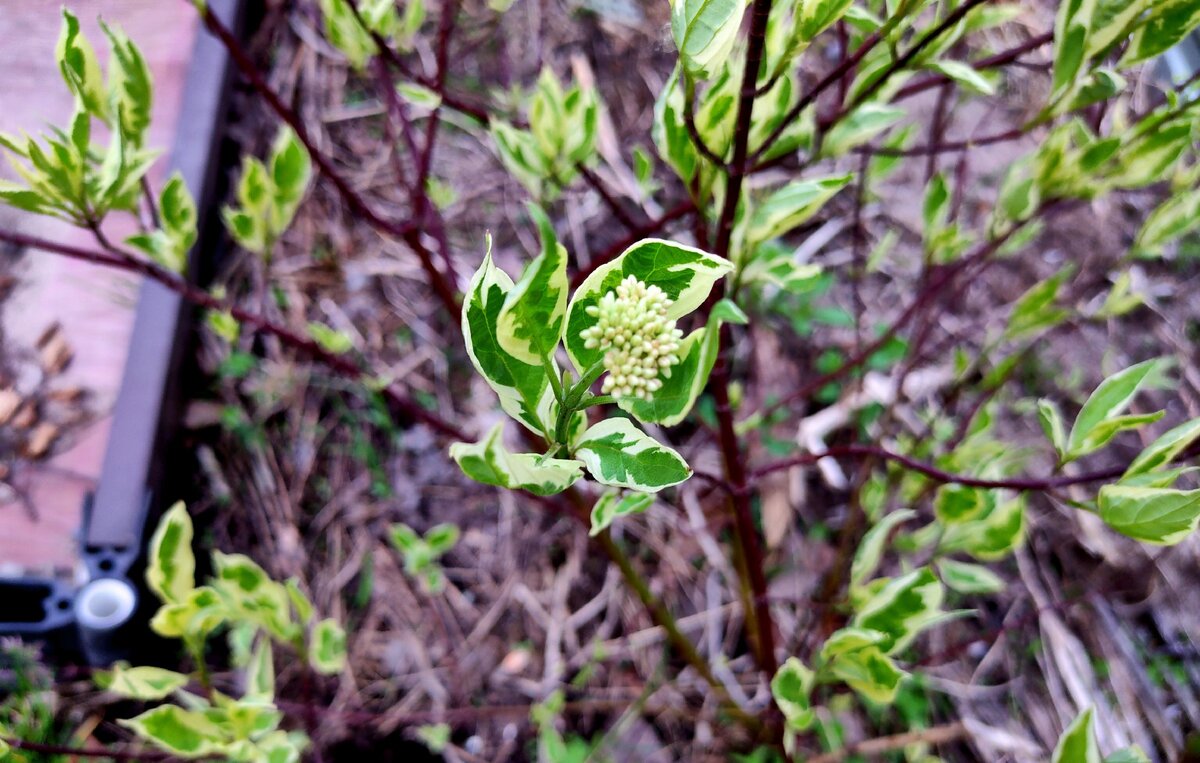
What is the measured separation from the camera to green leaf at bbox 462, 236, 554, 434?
450 millimetres

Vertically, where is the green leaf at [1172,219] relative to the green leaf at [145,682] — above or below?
above

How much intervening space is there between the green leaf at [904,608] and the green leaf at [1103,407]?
0.16 metres

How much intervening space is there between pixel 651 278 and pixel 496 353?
0.10 metres

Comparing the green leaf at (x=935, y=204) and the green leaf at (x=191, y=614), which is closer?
the green leaf at (x=191, y=614)

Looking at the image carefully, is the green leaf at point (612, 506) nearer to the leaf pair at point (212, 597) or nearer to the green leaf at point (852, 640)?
the green leaf at point (852, 640)

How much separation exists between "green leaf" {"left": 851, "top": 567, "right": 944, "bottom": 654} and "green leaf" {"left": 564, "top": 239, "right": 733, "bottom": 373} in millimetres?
384

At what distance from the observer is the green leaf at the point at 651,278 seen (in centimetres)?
44

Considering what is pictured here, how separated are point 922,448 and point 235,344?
4.05 ft

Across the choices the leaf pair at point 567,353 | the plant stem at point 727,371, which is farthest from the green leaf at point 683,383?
the plant stem at point 727,371

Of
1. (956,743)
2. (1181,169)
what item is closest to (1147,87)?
(1181,169)

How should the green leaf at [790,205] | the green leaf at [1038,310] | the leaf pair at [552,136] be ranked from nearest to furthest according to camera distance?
the green leaf at [790,205]
the leaf pair at [552,136]
the green leaf at [1038,310]

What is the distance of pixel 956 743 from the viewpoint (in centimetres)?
125

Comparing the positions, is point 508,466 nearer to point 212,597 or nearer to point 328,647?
point 212,597

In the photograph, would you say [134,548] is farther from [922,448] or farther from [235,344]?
[922,448]
